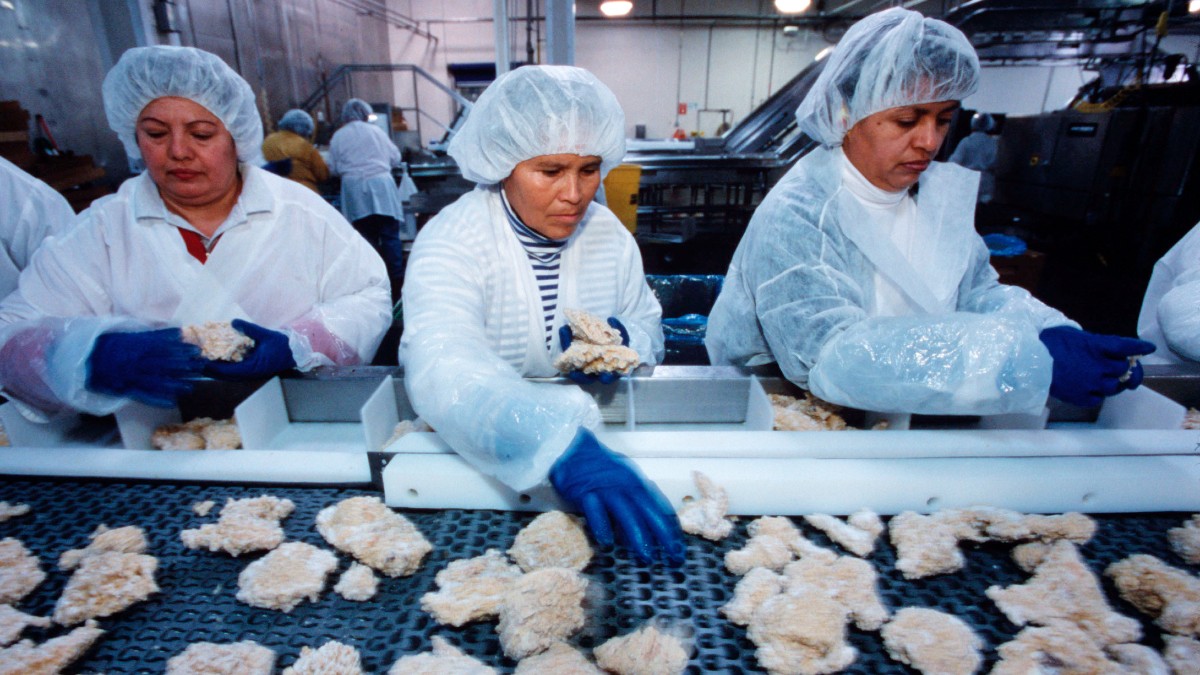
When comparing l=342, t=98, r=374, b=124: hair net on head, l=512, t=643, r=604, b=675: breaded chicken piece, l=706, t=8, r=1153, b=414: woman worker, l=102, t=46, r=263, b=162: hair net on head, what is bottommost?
l=512, t=643, r=604, b=675: breaded chicken piece

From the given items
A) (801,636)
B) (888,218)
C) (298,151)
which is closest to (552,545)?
(801,636)

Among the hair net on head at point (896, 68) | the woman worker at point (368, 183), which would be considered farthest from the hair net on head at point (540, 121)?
the woman worker at point (368, 183)

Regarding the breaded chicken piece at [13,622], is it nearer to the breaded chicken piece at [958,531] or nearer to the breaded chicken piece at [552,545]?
the breaded chicken piece at [552,545]

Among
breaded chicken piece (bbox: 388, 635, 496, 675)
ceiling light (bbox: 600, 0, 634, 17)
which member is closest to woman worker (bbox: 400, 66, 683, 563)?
breaded chicken piece (bbox: 388, 635, 496, 675)

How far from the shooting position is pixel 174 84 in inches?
61.0

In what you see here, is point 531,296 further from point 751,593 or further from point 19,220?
point 19,220

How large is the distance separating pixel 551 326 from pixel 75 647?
1.11 meters

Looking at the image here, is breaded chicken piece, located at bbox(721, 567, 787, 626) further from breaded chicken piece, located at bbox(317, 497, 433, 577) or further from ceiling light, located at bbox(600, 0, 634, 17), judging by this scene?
ceiling light, located at bbox(600, 0, 634, 17)

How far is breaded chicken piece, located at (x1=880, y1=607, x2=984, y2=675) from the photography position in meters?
0.72

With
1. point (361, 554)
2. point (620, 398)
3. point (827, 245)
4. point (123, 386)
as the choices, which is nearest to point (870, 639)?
point (620, 398)

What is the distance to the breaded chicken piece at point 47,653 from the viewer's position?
2.31 ft

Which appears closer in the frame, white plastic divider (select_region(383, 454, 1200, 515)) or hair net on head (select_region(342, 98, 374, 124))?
white plastic divider (select_region(383, 454, 1200, 515))

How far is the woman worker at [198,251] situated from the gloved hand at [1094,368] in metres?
1.62

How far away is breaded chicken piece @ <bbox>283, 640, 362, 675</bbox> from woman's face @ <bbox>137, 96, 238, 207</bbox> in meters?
1.40
